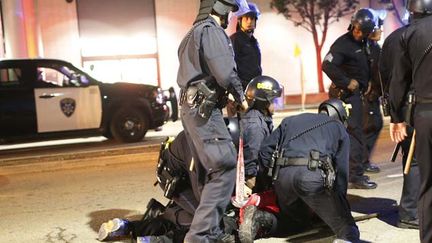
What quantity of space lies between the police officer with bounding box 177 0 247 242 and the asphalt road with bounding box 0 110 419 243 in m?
0.80

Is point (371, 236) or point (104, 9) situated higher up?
point (104, 9)

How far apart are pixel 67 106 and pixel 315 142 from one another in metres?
6.86

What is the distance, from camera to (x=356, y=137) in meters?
6.41

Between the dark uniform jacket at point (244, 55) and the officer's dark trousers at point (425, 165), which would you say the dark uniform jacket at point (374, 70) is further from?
the officer's dark trousers at point (425, 165)

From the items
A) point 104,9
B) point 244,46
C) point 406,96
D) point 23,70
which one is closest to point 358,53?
point 244,46

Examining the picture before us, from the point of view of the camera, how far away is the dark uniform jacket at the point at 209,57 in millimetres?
3938

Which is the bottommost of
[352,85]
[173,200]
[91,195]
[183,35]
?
[91,195]

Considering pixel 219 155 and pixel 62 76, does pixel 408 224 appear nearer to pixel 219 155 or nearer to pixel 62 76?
pixel 219 155

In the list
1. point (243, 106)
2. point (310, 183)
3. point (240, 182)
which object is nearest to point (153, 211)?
point (240, 182)

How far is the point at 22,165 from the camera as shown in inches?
A: 345

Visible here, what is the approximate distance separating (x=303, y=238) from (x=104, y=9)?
15.6 meters

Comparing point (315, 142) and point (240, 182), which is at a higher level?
point (315, 142)

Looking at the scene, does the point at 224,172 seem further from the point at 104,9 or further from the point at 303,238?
the point at 104,9

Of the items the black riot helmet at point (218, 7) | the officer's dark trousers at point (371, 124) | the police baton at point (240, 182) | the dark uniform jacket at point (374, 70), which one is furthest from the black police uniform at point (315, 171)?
the officer's dark trousers at point (371, 124)
